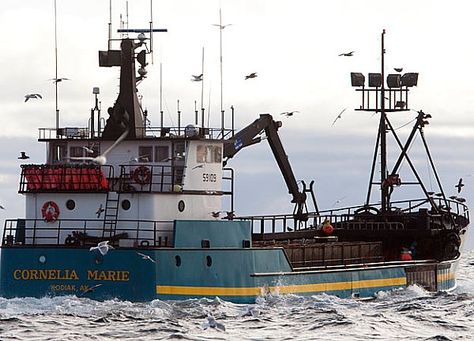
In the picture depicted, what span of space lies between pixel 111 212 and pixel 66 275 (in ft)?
9.48

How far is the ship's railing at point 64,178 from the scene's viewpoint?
50.5 meters

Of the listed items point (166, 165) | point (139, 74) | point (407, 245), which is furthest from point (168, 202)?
point (407, 245)

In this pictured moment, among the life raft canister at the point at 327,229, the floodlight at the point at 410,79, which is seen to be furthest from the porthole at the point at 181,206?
the floodlight at the point at 410,79

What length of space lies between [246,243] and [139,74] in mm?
6850

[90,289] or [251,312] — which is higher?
[90,289]

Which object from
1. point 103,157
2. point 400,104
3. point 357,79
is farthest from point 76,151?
point 400,104

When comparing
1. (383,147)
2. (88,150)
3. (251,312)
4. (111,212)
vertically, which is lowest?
(251,312)

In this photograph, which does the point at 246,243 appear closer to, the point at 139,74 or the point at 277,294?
the point at 277,294

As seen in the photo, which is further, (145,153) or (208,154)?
(208,154)

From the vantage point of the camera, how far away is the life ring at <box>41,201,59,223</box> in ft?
168

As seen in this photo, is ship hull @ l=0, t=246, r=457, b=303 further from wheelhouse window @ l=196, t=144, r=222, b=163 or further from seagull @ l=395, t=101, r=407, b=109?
seagull @ l=395, t=101, r=407, b=109

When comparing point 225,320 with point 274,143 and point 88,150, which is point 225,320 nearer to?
point 88,150

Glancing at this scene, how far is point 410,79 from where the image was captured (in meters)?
68.9

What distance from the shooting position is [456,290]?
A: 226 ft
